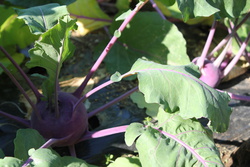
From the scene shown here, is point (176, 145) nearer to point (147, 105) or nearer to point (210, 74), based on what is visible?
point (147, 105)

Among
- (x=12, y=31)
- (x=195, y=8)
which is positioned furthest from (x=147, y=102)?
(x=12, y=31)

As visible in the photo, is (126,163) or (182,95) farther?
(126,163)

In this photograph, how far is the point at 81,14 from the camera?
7.68 ft

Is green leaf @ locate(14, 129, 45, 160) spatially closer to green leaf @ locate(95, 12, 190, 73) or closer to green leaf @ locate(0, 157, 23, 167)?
green leaf @ locate(0, 157, 23, 167)

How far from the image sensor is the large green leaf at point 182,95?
4.16 feet

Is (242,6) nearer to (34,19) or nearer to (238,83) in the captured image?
(238,83)

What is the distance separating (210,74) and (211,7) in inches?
22.7

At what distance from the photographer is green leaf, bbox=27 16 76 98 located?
133 centimetres

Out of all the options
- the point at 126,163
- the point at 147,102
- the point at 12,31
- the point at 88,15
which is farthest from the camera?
the point at 88,15

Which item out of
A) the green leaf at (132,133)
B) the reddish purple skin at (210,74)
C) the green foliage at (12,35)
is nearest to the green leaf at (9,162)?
the green leaf at (132,133)

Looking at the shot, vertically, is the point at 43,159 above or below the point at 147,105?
above

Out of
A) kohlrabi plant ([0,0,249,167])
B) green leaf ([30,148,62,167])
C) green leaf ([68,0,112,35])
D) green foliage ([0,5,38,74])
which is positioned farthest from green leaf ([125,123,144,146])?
green leaf ([68,0,112,35])

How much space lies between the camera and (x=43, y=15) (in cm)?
153

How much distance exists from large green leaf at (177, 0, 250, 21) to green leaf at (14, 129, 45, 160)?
29.6 inches
